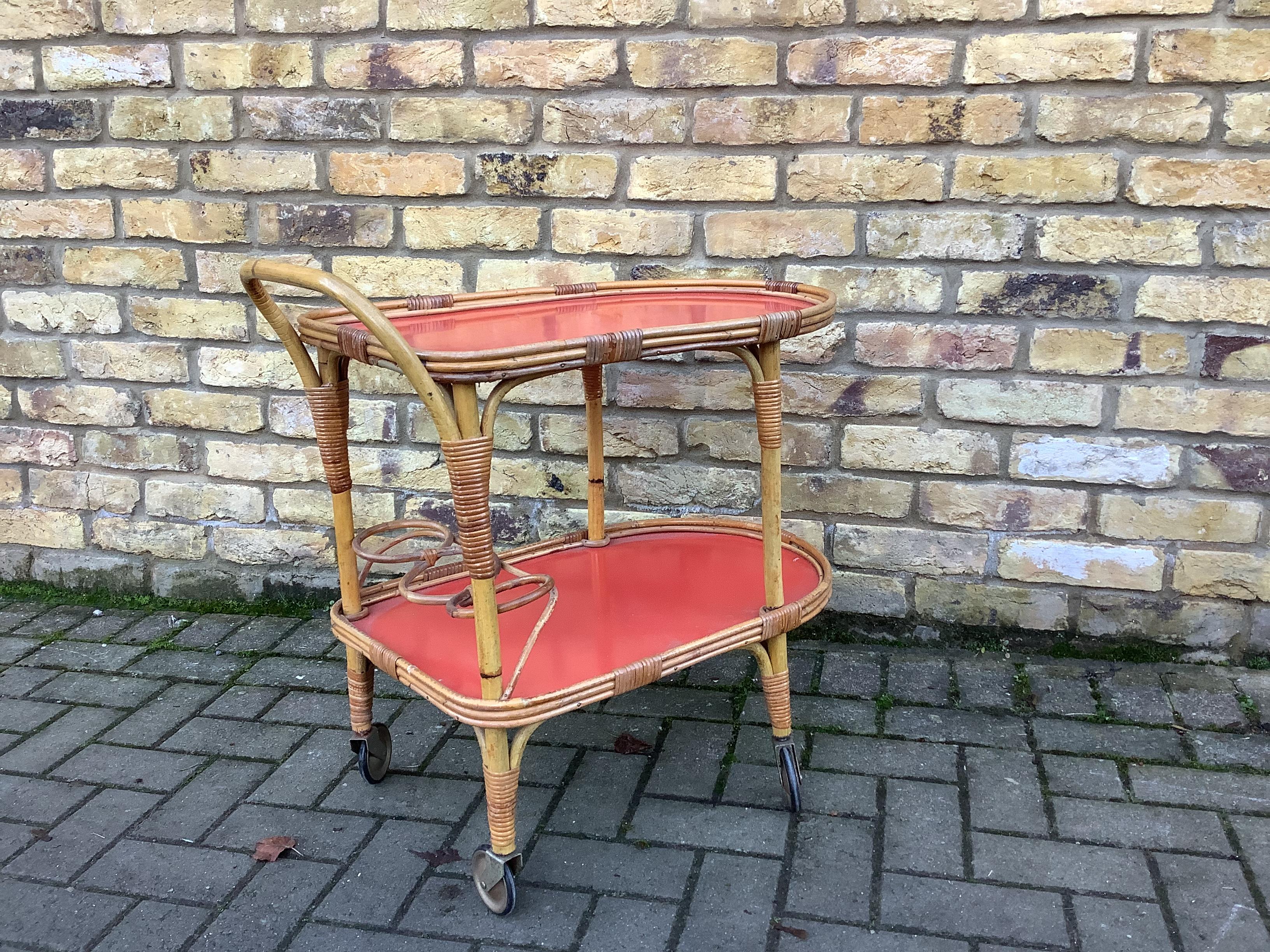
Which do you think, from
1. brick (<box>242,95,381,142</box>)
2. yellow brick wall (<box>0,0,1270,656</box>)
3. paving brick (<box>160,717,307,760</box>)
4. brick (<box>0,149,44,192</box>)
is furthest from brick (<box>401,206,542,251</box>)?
paving brick (<box>160,717,307,760</box>)

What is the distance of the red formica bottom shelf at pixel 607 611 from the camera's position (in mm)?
2131

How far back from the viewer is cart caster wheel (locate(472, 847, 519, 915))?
201cm

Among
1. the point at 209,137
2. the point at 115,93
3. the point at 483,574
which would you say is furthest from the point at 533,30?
the point at 483,574

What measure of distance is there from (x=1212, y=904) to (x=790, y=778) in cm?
85

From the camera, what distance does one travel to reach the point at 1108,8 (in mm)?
2549

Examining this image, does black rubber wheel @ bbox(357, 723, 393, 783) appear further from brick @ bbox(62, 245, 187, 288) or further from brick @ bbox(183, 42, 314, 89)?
brick @ bbox(183, 42, 314, 89)

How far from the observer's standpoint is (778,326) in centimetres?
207

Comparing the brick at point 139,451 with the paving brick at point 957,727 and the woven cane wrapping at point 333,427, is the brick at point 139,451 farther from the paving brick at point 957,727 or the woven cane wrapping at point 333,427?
the paving brick at point 957,727

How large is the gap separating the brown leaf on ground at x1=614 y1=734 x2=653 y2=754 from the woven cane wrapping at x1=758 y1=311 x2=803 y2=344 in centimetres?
108

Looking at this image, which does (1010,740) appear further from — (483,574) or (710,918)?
(483,574)

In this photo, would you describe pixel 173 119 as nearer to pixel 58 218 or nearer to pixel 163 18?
pixel 163 18

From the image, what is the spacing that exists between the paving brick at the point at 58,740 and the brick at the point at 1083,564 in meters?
2.52

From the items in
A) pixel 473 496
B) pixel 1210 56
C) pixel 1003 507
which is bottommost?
pixel 1003 507

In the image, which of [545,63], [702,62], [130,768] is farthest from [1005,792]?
[545,63]
